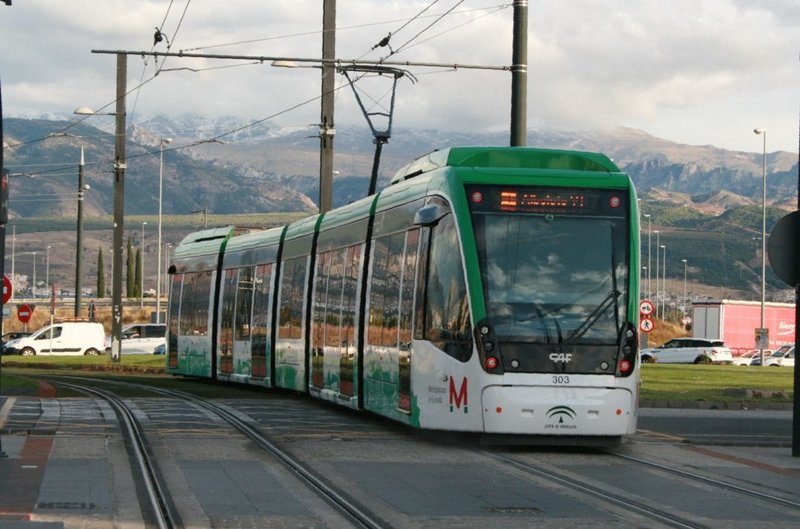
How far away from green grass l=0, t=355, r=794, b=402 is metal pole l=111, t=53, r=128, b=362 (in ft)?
5.08

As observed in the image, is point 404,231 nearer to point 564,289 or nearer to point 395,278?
point 395,278

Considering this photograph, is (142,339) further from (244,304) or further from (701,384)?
(244,304)

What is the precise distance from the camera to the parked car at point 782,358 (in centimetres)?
7956

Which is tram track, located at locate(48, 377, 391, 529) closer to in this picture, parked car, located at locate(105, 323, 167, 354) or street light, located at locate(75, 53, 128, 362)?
street light, located at locate(75, 53, 128, 362)

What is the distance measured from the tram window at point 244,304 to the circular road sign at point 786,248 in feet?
46.1

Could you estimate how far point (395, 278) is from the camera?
19812mm

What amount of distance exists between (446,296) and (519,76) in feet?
22.1

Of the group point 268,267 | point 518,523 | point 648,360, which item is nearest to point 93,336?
point 648,360

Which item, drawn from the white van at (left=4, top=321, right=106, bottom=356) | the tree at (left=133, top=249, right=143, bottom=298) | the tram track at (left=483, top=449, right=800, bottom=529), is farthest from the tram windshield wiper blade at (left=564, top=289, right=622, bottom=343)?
the tree at (left=133, top=249, right=143, bottom=298)

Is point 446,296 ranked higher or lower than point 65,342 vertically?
higher

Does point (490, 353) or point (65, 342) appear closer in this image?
point (490, 353)

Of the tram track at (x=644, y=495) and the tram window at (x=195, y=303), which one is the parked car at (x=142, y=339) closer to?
the tram window at (x=195, y=303)

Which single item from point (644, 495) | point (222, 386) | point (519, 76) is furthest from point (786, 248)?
point (222, 386)

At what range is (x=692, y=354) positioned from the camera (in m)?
76.2
